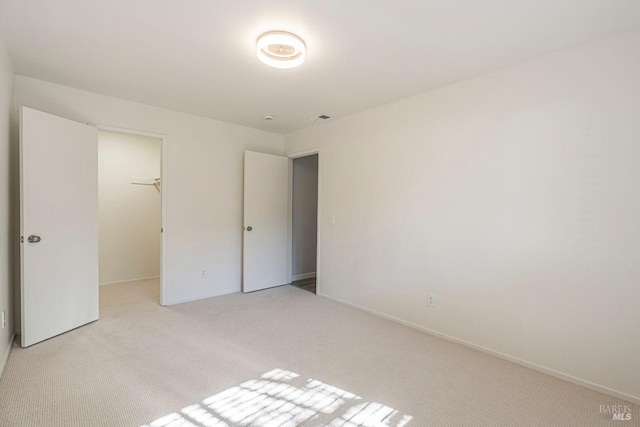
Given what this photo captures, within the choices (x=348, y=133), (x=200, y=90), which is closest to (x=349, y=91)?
(x=348, y=133)

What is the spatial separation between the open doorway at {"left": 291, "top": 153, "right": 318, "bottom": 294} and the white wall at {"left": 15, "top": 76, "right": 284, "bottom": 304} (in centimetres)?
93

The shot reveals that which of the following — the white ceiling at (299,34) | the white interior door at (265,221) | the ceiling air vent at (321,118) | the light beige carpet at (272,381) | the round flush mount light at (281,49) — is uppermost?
the white ceiling at (299,34)

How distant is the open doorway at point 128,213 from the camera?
4766mm

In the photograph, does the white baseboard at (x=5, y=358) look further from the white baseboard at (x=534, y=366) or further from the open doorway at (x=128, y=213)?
the white baseboard at (x=534, y=366)

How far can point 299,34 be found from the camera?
6.89 ft

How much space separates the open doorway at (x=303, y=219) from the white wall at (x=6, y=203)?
3246 mm

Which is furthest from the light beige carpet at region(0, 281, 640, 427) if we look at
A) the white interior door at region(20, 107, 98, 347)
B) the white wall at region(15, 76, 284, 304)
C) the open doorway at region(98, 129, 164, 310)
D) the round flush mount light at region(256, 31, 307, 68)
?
the round flush mount light at region(256, 31, 307, 68)

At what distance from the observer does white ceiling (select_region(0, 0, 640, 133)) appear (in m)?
1.83

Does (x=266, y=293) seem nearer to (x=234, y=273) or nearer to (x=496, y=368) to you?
(x=234, y=273)

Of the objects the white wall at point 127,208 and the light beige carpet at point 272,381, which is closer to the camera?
the light beige carpet at point 272,381

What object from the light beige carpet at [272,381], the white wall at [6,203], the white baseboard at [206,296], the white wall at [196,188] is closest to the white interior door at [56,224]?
the white wall at [6,203]

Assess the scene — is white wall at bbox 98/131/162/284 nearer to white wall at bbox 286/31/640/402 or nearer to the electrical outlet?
white wall at bbox 286/31/640/402

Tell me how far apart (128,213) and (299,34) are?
14.3 feet

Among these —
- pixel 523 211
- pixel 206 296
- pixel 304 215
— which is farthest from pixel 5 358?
pixel 523 211
